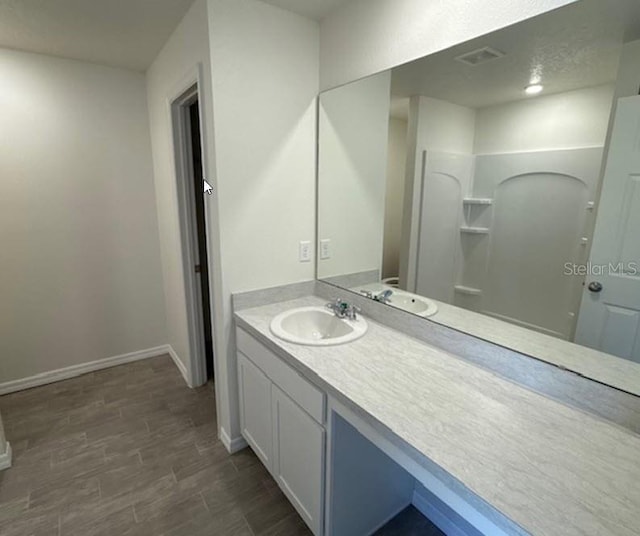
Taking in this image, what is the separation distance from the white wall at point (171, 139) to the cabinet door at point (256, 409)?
0.43m

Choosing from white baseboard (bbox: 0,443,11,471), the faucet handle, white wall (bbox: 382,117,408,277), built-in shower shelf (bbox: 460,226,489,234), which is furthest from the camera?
white baseboard (bbox: 0,443,11,471)

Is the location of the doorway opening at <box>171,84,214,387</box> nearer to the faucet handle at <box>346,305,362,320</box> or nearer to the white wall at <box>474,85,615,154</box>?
the faucet handle at <box>346,305,362,320</box>

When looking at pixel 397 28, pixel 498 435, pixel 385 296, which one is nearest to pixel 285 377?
pixel 385 296

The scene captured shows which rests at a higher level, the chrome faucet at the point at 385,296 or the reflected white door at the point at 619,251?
the reflected white door at the point at 619,251

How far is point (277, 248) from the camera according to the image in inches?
75.4

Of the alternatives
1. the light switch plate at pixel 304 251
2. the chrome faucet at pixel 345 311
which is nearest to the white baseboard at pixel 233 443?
the chrome faucet at pixel 345 311

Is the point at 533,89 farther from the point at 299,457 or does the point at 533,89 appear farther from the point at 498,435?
the point at 299,457

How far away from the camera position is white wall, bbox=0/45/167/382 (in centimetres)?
239

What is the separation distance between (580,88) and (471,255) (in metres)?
0.62

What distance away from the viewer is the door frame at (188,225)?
7.20 ft

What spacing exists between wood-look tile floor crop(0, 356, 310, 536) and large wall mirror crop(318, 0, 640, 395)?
1227 mm

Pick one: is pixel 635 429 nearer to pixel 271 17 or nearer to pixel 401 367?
pixel 401 367

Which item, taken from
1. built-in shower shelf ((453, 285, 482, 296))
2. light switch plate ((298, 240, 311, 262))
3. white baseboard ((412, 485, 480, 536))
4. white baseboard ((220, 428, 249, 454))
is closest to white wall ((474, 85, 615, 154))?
built-in shower shelf ((453, 285, 482, 296))

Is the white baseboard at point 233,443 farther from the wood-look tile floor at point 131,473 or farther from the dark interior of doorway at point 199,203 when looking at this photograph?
the dark interior of doorway at point 199,203
